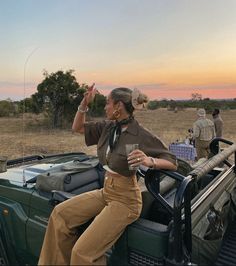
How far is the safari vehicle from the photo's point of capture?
224 centimetres

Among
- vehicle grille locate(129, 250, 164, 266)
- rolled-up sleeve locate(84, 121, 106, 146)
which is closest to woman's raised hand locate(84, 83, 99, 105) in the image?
rolled-up sleeve locate(84, 121, 106, 146)

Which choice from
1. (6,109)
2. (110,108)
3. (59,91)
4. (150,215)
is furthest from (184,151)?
(6,109)

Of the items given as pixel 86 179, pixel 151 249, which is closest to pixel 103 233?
pixel 151 249

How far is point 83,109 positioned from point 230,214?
1.65 m

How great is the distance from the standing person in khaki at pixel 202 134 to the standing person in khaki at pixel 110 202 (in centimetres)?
710

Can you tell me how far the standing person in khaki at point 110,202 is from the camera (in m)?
2.34

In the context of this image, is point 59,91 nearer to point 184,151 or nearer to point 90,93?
point 184,151

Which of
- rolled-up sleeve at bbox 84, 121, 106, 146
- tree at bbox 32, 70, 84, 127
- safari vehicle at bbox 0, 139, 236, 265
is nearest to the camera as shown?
safari vehicle at bbox 0, 139, 236, 265

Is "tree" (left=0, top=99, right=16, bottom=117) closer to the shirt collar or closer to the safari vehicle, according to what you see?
the safari vehicle

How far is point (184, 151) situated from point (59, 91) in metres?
13.5

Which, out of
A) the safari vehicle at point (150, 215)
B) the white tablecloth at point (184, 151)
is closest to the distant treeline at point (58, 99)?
the white tablecloth at point (184, 151)

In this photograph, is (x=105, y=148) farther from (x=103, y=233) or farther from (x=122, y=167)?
(x=103, y=233)

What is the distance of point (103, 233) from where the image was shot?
92.0 inches

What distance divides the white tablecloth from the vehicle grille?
25.1 ft
